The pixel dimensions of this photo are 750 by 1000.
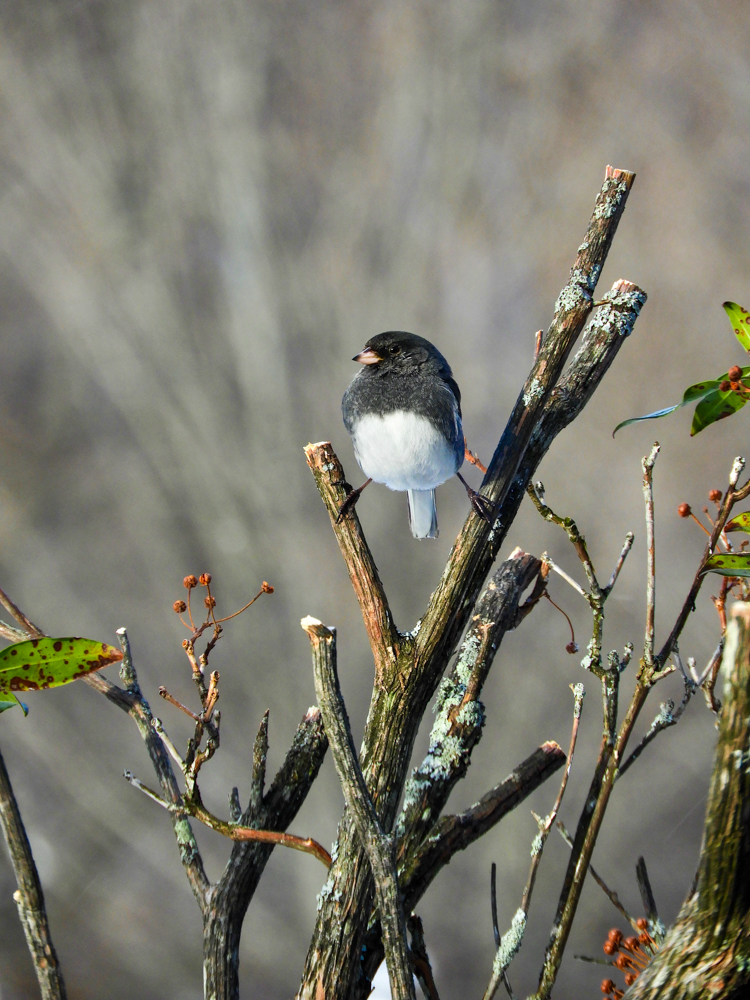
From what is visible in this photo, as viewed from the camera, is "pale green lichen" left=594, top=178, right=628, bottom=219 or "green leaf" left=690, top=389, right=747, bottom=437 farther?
"pale green lichen" left=594, top=178, right=628, bottom=219

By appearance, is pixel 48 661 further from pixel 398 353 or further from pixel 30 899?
pixel 398 353

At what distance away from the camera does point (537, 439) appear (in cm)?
91

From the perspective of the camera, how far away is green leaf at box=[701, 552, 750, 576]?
0.69 m

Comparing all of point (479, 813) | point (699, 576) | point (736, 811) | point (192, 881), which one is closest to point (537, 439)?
point (699, 576)

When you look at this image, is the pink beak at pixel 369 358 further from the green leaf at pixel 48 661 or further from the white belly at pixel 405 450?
the green leaf at pixel 48 661

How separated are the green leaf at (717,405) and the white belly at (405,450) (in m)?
0.33

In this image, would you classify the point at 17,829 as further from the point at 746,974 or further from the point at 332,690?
the point at 746,974

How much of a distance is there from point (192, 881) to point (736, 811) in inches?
26.0

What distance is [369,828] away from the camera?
1.83ft

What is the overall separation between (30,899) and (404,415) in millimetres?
688

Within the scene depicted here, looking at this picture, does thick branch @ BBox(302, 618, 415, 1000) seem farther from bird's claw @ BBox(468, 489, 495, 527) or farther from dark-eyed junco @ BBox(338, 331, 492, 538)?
dark-eyed junco @ BBox(338, 331, 492, 538)

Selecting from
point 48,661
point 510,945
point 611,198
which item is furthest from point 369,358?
point 510,945

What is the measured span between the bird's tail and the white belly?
110mm

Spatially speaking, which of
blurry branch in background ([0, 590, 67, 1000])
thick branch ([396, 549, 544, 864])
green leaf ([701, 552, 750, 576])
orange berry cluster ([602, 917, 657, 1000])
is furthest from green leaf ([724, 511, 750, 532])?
blurry branch in background ([0, 590, 67, 1000])
